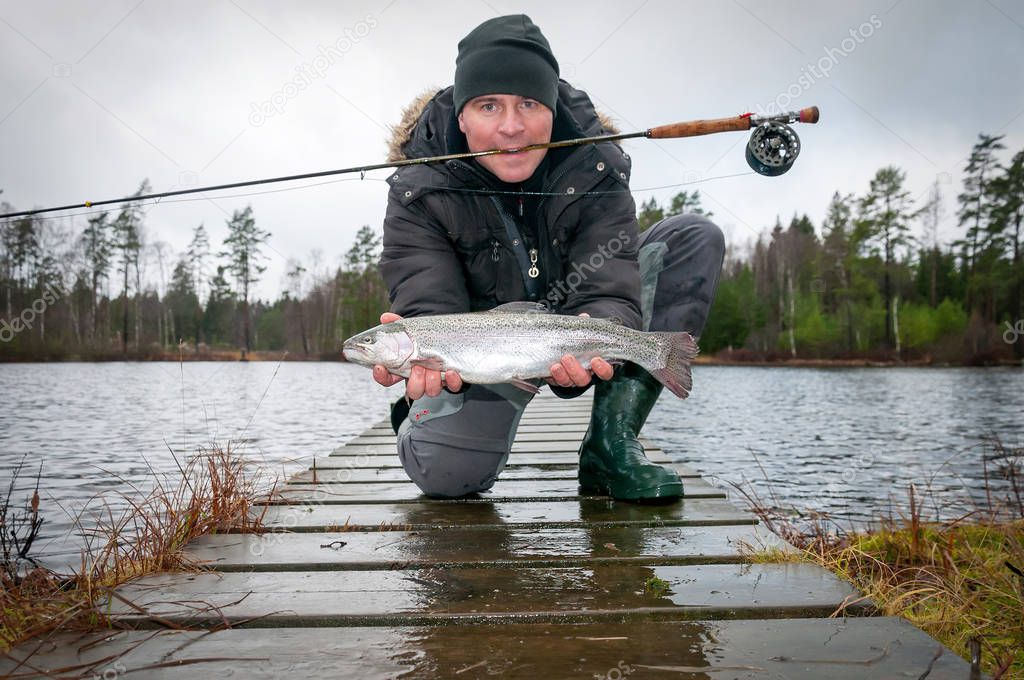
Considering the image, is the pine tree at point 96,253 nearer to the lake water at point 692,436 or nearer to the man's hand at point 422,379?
the lake water at point 692,436

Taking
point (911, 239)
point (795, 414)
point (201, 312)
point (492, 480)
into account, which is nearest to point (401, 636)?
point (492, 480)

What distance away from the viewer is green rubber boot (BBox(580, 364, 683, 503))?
434cm

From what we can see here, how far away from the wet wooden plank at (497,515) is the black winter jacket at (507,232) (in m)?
1.12

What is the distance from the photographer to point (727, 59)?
2341cm

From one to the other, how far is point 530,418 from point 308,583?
24.9 feet

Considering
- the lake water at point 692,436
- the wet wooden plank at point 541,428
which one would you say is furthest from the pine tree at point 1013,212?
the wet wooden plank at point 541,428

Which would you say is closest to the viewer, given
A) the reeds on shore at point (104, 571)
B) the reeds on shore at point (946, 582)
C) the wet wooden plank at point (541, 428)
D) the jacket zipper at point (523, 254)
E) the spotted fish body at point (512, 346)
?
the reeds on shore at point (104, 571)

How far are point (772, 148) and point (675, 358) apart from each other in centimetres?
140

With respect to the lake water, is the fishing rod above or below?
above

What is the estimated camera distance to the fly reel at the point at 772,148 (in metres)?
4.25

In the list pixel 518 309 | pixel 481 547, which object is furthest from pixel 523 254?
pixel 481 547

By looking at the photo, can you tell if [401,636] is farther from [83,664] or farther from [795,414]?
[795,414]

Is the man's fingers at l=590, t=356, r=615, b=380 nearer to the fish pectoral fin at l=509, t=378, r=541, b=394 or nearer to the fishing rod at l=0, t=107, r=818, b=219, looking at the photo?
the fish pectoral fin at l=509, t=378, r=541, b=394

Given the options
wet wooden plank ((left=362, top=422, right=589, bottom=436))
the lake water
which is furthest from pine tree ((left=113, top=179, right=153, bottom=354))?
wet wooden plank ((left=362, top=422, right=589, bottom=436))
